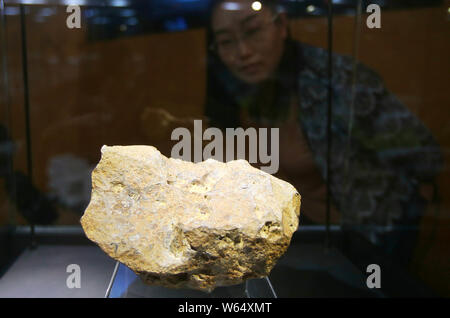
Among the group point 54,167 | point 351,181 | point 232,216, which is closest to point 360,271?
point 351,181

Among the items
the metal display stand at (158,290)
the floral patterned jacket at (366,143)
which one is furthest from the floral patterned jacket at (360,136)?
the metal display stand at (158,290)

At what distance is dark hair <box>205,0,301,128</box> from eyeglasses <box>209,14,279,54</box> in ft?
0.11

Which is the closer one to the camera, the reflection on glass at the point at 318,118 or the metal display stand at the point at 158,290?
the metal display stand at the point at 158,290

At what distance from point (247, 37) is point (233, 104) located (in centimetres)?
33

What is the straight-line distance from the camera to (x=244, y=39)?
80.0 inches

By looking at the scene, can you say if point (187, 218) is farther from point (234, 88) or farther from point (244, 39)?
point (244, 39)

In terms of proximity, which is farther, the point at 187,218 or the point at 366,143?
the point at 366,143

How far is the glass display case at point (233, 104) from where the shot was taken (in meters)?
2.00

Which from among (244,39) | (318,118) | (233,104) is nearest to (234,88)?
(233,104)

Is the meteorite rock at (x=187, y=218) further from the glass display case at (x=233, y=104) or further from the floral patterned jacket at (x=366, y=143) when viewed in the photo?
the floral patterned jacket at (x=366, y=143)

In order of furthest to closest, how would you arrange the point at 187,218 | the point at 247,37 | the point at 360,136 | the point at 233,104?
the point at 360,136 < the point at 233,104 < the point at 247,37 < the point at 187,218

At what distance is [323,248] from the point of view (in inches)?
87.0

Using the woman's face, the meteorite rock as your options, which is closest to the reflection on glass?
the woman's face
